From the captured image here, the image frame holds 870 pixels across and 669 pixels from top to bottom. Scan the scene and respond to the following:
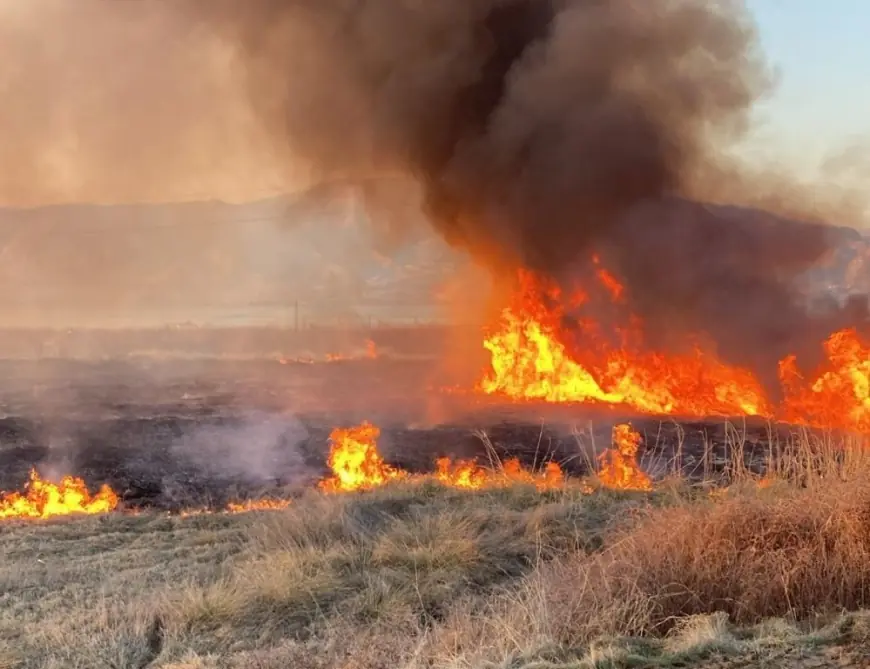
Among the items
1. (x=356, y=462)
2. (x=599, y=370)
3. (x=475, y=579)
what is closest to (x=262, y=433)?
(x=356, y=462)

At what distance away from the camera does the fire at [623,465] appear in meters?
9.66

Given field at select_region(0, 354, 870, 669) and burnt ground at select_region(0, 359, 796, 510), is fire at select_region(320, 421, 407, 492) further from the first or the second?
field at select_region(0, 354, 870, 669)

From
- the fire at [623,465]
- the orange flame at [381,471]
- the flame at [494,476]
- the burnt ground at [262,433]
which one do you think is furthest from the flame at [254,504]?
the fire at [623,465]

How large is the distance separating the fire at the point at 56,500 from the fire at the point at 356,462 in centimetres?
339

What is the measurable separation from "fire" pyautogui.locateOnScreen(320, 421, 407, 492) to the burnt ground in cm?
32

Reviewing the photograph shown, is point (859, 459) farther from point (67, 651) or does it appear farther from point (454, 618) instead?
point (67, 651)

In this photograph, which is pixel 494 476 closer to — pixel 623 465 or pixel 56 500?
Answer: pixel 623 465

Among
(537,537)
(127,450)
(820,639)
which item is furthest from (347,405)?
(820,639)

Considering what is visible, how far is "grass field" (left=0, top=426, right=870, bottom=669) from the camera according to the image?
379 centimetres

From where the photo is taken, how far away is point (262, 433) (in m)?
17.3

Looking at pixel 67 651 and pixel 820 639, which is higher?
pixel 820 639

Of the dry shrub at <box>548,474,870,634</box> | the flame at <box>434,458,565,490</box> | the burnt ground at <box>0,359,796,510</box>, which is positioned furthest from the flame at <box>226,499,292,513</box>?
the dry shrub at <box>548,474,870,634</box>

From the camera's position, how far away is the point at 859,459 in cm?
596

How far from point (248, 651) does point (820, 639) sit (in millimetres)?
3082
